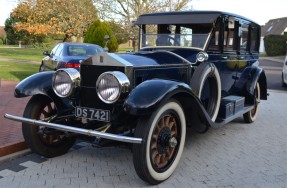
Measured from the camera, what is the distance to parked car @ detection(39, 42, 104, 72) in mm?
9625

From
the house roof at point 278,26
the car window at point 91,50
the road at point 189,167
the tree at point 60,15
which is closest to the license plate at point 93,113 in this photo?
the road at point 189,167

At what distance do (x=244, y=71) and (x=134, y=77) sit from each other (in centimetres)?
299

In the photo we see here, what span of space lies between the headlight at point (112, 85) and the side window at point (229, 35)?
2.43 m

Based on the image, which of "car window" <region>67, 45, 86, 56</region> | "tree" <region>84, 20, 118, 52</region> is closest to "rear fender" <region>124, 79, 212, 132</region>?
"car window" <region>67, 45, 86, 56</region>

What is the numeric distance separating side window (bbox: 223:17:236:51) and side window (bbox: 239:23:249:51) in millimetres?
332

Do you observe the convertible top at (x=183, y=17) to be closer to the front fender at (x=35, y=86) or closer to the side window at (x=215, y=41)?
the side window at (x=215, y=41)

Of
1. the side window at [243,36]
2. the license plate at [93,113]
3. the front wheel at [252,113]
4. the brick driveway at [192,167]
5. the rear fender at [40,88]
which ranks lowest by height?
the brick driveway at [192,167]

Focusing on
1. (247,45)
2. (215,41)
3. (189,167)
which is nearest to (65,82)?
(189,167)

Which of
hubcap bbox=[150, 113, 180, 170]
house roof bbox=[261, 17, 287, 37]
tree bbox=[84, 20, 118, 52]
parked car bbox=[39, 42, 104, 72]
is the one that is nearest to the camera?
hubcap bbox=[150, 113, 180, 170]

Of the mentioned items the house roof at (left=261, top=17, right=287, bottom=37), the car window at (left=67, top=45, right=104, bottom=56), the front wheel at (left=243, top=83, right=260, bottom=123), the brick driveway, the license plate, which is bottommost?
the brick driveway

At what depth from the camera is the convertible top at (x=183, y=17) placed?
489 centimetres

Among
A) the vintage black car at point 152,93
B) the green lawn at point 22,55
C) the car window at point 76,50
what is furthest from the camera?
the green lawn at point 22,55

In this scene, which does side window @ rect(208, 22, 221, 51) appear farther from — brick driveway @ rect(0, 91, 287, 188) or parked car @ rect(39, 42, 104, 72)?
parked car @ rect(39, 42, 104, 72)

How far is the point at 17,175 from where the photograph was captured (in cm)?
380
